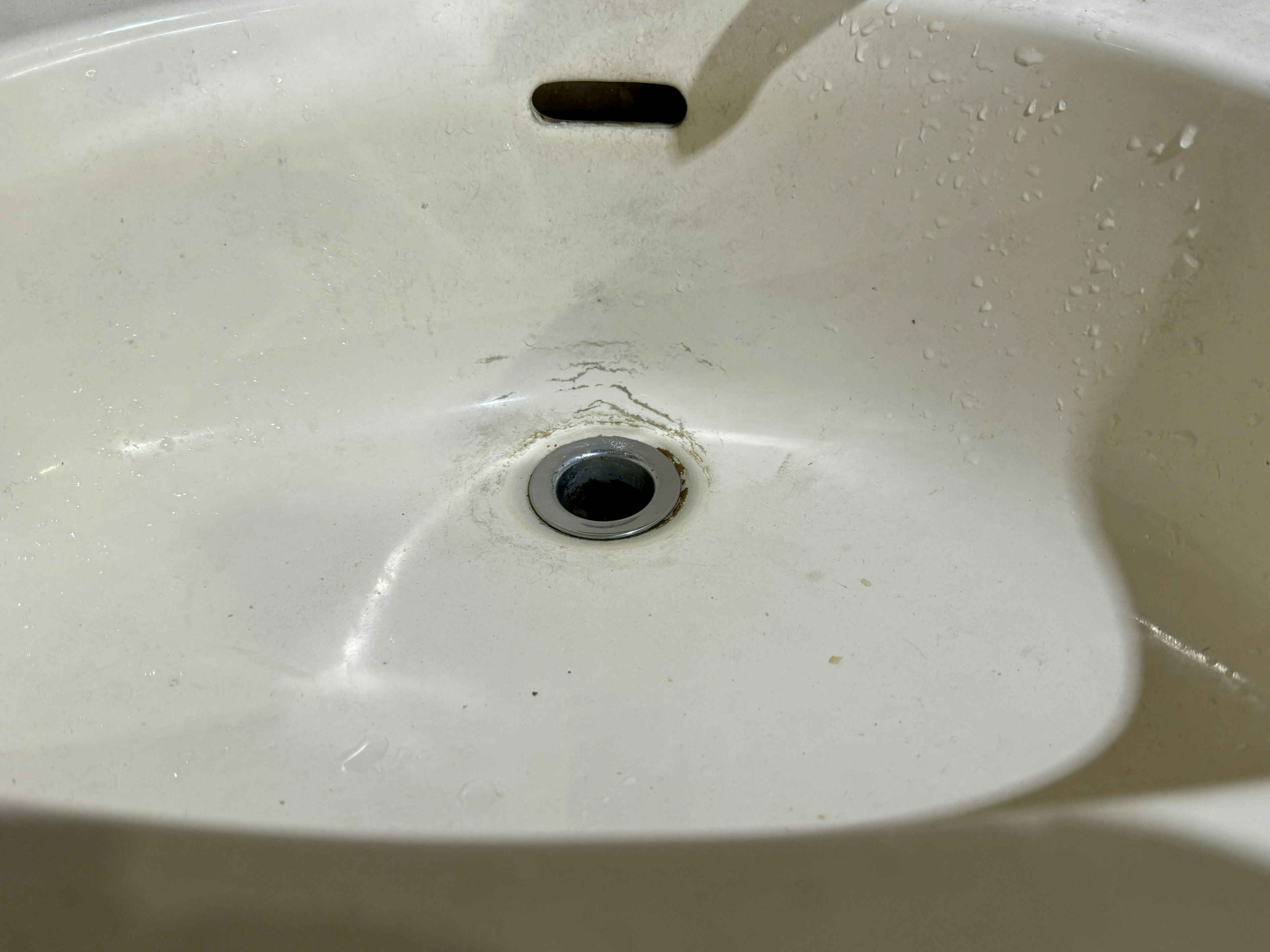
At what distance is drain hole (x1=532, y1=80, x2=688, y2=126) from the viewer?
0.55m

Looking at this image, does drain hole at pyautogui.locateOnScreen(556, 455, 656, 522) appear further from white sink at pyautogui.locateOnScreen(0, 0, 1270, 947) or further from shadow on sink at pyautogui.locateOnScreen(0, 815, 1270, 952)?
shadow on sink at pyautogui.locateOnScreen(0, 815, 1270, 952)

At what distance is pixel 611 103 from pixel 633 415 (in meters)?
0.18

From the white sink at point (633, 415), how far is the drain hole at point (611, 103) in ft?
0.04

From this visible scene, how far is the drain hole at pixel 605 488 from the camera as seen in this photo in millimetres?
582

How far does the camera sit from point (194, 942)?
0.27m

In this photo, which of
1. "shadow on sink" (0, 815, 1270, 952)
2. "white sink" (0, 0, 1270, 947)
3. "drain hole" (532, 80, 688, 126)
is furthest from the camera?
"drain hole" (532, 80, 688, 126)

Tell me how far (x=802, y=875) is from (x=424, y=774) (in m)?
0.16

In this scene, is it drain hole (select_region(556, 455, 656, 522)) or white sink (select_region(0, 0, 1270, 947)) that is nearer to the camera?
white sink (select_region(0, 0, 1270, 947))

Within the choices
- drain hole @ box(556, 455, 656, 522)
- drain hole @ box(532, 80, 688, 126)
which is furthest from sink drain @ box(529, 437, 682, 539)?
drain hole @ box(532, 80, 688, 126)

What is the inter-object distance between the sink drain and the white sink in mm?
13

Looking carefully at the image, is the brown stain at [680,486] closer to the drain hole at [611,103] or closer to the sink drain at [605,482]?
the sink drain at [605,482]

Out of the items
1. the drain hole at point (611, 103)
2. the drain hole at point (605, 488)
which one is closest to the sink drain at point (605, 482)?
the drain hole at point (605, 488)

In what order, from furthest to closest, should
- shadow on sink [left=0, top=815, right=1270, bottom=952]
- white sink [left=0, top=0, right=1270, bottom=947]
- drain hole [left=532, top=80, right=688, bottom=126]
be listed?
drain hole [left=532, top=80, right=688, bottom=126] → white sink [left=0, top=0, right=1270, bottom=947] → shadow on sink [left=0, top=815, right=1270, bottom=952]

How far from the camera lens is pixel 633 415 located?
609mm
